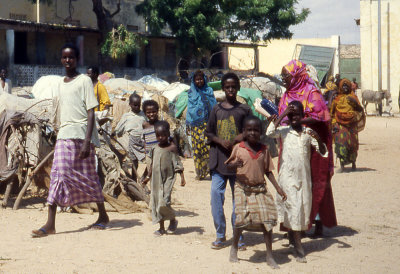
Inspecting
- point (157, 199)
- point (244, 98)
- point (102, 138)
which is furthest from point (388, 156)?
point (157, 199)

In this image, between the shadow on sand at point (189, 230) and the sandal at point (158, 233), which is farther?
the shadow on sand at point (189, 230)

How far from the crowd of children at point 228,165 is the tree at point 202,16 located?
64.8 feet

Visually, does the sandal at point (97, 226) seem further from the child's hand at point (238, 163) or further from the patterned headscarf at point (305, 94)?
the patterned headscarf at point (305, 94)

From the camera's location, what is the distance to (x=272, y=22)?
30938 millimetres

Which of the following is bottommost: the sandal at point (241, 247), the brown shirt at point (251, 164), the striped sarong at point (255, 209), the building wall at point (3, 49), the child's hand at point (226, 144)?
the sandal at point (241, 247)

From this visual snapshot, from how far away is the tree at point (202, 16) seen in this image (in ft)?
87.2

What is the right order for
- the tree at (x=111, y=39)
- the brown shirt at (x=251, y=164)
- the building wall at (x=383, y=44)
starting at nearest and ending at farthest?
the brown shirt at (x=251, y=164) < the tree at (x=111, y=39) < the building wall at (x=383, y=44)

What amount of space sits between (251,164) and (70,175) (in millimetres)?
2107

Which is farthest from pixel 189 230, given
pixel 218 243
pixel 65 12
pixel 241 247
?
pixel 65 12

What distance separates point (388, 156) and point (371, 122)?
9.73 metres

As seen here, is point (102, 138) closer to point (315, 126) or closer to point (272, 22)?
point (315, 126)

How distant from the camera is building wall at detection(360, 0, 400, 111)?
91.5ft

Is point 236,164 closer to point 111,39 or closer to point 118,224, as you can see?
point 118,224

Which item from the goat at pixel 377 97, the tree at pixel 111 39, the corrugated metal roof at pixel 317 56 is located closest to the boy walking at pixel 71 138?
the tree at pixel 111 39
